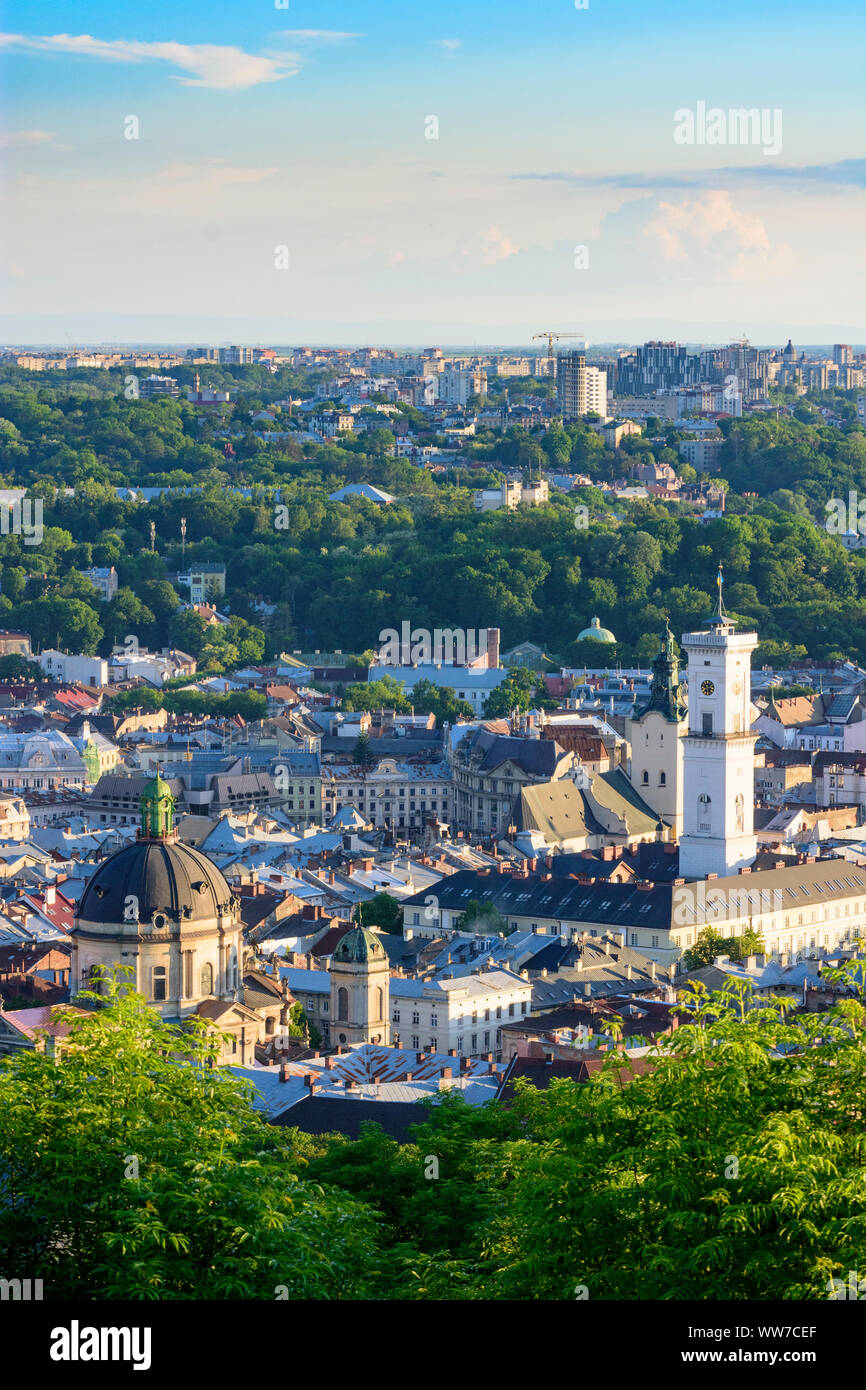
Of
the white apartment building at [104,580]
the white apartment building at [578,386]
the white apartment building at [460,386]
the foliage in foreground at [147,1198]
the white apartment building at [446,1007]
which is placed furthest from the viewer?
the white apartment building at [460,386]

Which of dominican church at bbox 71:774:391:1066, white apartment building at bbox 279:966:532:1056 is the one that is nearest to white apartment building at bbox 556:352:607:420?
white apartment building at bbox 279:966:532:1056

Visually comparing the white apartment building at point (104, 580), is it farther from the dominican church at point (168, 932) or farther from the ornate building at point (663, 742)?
the dominican church at point (168, 932)

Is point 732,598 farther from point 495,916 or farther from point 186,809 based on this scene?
point 495,916

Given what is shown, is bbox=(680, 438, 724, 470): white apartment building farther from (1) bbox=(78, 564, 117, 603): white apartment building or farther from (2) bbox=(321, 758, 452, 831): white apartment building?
(2) bbox=(321, 758, 452, 831): white apartment building

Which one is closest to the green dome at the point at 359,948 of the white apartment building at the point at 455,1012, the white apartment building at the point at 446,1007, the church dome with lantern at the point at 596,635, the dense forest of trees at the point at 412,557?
the white apartment building at the point at 446,1007

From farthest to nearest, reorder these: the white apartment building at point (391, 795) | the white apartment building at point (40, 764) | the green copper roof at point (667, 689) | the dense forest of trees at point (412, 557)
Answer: the dense forest of trees at point (412, 557) < the white apartment building at point (40, 764) < the white apartment building at point (391, 795) < the green copper roof at point (667, 689)
